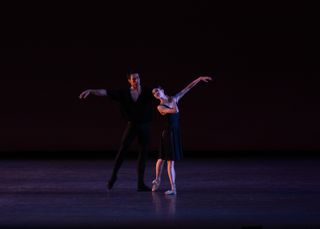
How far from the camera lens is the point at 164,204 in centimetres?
833

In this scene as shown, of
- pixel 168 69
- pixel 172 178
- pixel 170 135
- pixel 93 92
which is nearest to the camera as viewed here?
pixel 93 92

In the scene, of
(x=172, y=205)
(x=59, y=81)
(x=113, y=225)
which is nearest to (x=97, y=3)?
(x=59, y=81)

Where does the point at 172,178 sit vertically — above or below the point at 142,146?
below

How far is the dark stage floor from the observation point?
7.23 metres

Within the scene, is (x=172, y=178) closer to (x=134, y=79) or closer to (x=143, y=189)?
(x=143, y=189)

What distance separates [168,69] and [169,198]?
630 centimetres

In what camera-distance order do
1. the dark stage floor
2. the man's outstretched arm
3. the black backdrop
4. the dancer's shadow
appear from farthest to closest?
the black backdrop → the man's outstretched arm → the dancer's shadow → the dark stage floor

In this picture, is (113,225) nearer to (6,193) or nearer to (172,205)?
(172,205)

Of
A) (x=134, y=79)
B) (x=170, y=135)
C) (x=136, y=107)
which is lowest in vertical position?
(x=170, y=135)

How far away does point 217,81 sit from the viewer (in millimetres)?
14992

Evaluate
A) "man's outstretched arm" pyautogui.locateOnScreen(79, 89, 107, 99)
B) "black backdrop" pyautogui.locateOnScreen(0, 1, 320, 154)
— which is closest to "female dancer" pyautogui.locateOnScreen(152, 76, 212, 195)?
"man's outstretched arm" pyautogui.locateOnScreen(79, 89, 107, 99)

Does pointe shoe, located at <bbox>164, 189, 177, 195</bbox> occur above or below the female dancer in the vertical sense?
below

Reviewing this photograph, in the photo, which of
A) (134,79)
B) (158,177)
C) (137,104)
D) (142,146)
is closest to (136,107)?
(137,104)

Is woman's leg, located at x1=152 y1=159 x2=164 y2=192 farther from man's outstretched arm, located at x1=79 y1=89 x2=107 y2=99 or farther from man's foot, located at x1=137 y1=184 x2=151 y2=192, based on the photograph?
man's outstretched arm, located at x1=79 y1=89 x2=107 y2=99
